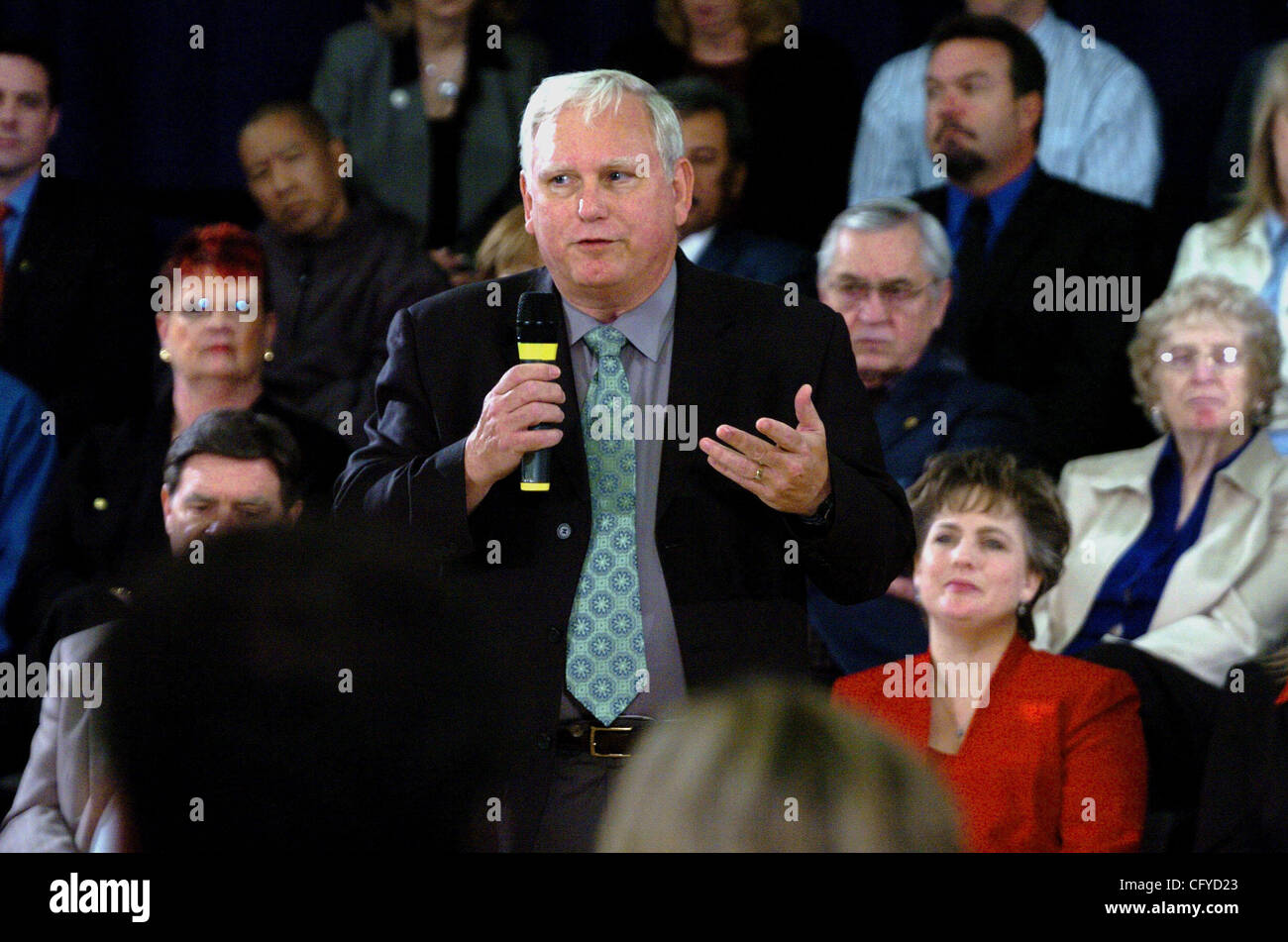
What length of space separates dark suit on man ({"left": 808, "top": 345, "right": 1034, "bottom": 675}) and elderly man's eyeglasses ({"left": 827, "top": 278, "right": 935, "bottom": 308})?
114 millimetres

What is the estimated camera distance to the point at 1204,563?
11.2 ft

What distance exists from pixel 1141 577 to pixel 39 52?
2.70 m

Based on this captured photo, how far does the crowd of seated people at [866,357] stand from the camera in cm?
282

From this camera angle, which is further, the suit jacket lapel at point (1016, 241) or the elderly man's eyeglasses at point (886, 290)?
the suit jacket lapel at point (1016, 241)

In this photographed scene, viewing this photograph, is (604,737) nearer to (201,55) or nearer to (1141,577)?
(1141,577)

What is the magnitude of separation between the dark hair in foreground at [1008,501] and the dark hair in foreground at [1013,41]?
44.7 inches

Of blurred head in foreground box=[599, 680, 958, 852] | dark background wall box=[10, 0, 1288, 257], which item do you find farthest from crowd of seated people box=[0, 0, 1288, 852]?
blurred head in foreground box=[599, 680, 958, 852]

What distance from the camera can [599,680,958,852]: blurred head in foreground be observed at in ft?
3.28

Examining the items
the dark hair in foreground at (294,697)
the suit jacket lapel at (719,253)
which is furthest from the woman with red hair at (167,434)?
the dark hair in foreground at (294,697)

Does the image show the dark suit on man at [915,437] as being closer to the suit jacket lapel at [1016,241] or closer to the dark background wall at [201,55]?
the suit jacket lapel at [1016,241]

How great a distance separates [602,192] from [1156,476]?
1.74m

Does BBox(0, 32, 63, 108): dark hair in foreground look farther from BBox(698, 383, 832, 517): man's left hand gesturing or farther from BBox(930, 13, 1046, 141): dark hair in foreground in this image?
BBox(698, 383, 832, 517): man's left hand gesturing

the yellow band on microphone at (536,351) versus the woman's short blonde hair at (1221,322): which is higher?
the woman's short blonde hair at (1221,322)

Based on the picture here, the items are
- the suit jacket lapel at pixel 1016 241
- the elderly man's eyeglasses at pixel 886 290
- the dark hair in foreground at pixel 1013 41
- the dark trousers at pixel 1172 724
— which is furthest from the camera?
the dark hair in foreground at pixel 1013 41
